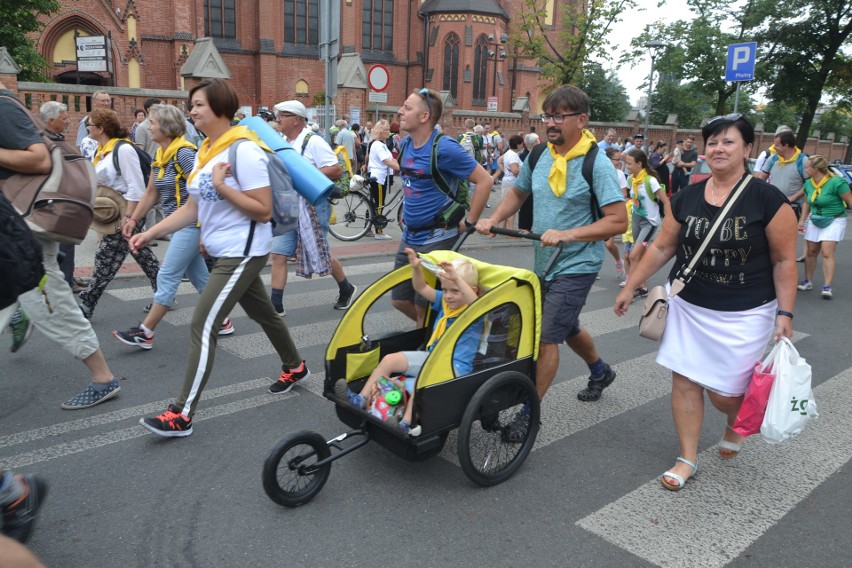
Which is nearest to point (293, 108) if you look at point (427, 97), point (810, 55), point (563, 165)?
point (427, 97)

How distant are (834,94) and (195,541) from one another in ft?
147

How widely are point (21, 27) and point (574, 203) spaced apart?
23.6m

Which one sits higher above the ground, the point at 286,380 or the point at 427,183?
the point at 427,183

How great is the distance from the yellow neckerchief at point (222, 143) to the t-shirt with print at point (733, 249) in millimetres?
2378

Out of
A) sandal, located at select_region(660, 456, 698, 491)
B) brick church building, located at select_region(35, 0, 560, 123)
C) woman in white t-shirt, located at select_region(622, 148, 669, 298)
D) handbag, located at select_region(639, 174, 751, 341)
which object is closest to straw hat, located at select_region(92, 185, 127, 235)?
handbag, located at select_region(639, 174, 751, 341)

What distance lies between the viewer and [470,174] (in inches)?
192

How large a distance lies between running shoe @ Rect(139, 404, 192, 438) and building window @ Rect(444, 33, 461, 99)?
4464cm

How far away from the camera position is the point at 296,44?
42406 mm

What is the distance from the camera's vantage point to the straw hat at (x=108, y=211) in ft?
Answer: 18.8

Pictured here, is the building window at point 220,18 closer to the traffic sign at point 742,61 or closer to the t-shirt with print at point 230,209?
the traffic sign at point 742,61

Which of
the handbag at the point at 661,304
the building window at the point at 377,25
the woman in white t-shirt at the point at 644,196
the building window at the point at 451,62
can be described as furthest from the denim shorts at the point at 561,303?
the building window at the point at 377,25

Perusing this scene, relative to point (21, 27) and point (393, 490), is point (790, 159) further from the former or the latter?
point (21, 27)

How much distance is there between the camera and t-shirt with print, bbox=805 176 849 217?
26.8ft

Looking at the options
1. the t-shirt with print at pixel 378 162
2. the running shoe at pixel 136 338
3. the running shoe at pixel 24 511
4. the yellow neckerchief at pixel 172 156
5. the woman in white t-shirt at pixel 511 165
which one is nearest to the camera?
the running shoe at pixel 24 511
